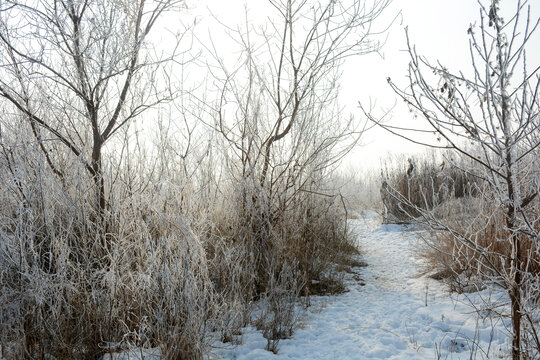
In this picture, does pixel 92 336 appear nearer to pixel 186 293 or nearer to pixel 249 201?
pixel 186 293

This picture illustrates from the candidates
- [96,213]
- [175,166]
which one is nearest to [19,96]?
[96,213]

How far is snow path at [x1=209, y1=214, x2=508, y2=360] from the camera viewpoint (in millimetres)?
2818

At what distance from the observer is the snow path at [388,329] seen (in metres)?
2.82

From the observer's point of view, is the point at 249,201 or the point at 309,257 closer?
the point at 249,201

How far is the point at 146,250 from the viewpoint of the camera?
2875 millimetres

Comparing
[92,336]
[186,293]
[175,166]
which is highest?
[175,166]

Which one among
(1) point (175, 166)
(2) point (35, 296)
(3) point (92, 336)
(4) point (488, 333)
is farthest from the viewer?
(1) point (175, 166)

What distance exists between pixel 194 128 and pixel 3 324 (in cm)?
258

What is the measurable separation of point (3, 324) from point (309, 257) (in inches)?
115

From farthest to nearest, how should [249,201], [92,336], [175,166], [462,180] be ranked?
[462,180] < [175,166] < [249,201] < [92,336]

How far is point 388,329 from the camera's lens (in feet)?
10.7

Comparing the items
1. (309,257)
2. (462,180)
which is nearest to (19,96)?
(309,257)

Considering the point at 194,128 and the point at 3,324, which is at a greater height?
the point at 194,128

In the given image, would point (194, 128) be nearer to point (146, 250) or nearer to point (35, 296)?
point (146, 250)
